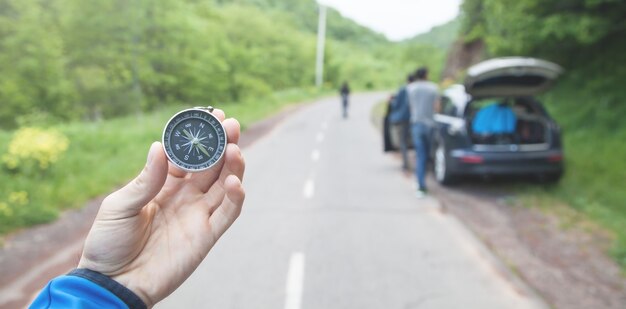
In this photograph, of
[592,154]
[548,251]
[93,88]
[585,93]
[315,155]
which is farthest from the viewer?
[93,88]

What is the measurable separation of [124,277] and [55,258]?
3.95 meters

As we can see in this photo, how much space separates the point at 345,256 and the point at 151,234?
3.24m

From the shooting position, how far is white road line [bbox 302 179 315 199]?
752 cm

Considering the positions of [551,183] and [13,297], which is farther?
[551,183]

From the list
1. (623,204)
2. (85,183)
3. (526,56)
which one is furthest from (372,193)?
(526,56)

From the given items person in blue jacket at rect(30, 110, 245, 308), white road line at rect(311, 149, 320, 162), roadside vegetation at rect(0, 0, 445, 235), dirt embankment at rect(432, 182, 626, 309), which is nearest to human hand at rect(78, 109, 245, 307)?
person in blue jacket at rect(30, 110, 245, 308)

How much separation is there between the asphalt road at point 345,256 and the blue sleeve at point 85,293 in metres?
2.17

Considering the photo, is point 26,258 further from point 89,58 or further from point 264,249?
point 89,58

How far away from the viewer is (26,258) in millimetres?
4848

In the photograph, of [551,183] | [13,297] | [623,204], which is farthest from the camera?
[551,183]

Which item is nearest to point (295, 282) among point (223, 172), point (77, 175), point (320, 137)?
point (223, 172)

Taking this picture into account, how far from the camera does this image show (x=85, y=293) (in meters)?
1.45

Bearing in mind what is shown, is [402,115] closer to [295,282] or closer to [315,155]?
[315,155]

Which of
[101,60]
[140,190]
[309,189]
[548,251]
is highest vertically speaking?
[101,60]
